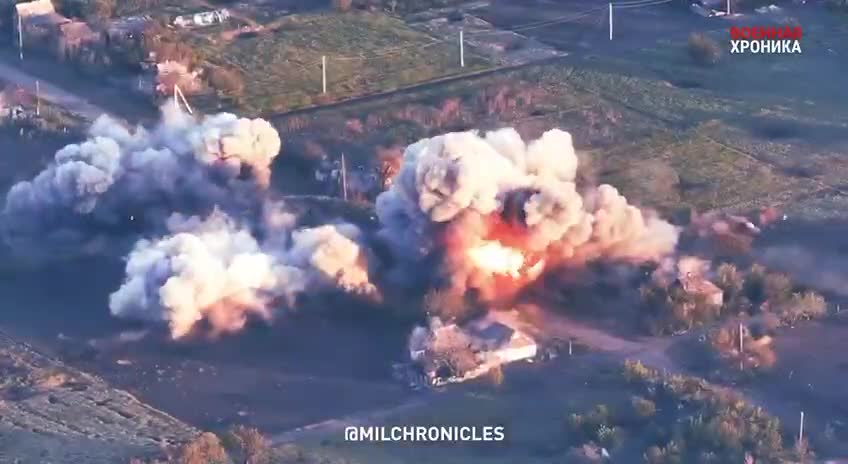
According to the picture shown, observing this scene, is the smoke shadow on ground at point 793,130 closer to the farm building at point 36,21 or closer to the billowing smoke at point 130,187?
the billowing smoke at point 130,187

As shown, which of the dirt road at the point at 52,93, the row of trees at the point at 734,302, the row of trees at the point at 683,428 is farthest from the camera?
the dirt road at the point at 52,93

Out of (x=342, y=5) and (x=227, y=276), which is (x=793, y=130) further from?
(x=227, y=276)

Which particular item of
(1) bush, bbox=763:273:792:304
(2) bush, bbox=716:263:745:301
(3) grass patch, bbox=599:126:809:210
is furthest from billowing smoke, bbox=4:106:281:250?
(1) bush, bbox=763:273:792:304

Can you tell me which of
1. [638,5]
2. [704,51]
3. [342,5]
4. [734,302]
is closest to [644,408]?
[734,302]

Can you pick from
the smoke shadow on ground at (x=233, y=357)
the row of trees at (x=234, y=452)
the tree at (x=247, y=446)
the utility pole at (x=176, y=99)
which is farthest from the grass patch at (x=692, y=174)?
the tree at (x=247, y=446)

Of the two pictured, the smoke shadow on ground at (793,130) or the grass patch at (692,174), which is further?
the smoke shadow on ground at (793,130)

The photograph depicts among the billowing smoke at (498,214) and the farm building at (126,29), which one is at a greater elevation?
the billowing smoke at (498,214)

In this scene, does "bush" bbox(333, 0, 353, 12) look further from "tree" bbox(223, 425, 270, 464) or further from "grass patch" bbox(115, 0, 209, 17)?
"tree" bbox(223, 425, 270, 464)
